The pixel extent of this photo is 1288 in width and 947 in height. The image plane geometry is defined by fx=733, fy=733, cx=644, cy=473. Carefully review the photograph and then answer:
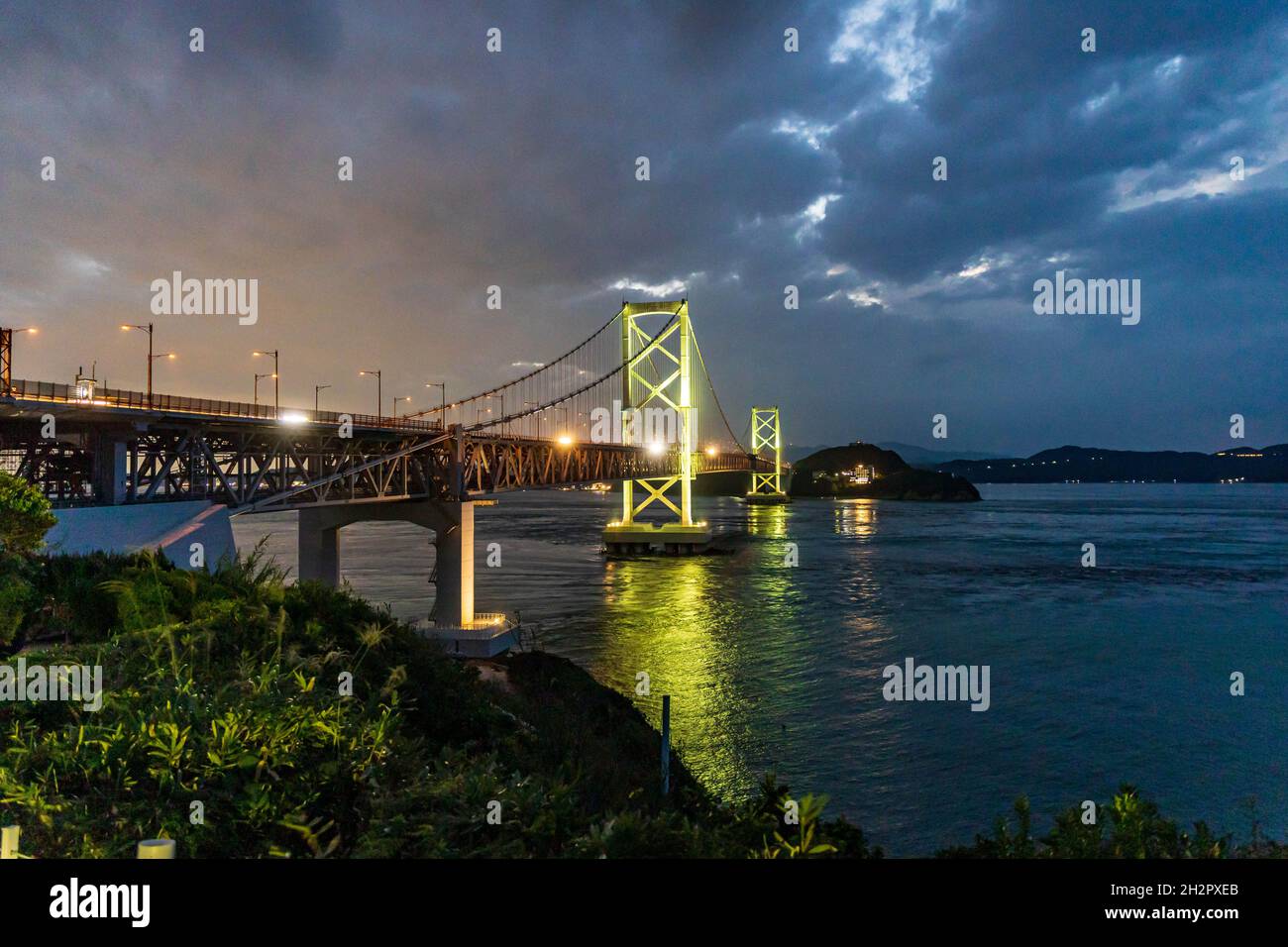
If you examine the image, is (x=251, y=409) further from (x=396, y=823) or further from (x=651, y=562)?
(x=651, y=562)


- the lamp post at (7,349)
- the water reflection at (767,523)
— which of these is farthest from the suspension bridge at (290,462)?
the water reflection at (767,523)

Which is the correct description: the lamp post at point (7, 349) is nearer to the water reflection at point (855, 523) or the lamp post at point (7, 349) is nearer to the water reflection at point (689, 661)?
the water reflection at point (689, 661)

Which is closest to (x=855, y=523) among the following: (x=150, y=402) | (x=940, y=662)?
(x=940, y=662)

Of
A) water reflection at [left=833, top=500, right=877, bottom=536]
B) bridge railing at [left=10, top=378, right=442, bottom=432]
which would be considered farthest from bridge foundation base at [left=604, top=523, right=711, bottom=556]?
bridge railing at [left=10, top=378, right=442, bottom=432]

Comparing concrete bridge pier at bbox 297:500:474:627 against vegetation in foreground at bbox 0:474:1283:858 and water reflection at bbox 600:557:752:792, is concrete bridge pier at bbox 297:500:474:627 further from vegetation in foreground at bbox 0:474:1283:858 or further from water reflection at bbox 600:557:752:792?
vegetation in foreground at bbox 0:474:1283:858

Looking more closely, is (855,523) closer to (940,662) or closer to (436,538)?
(940,662)

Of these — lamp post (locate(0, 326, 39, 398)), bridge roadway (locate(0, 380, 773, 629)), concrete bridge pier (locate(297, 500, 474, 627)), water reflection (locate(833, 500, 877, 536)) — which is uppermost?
lamp post (locate(0, 326, 39, 398))
